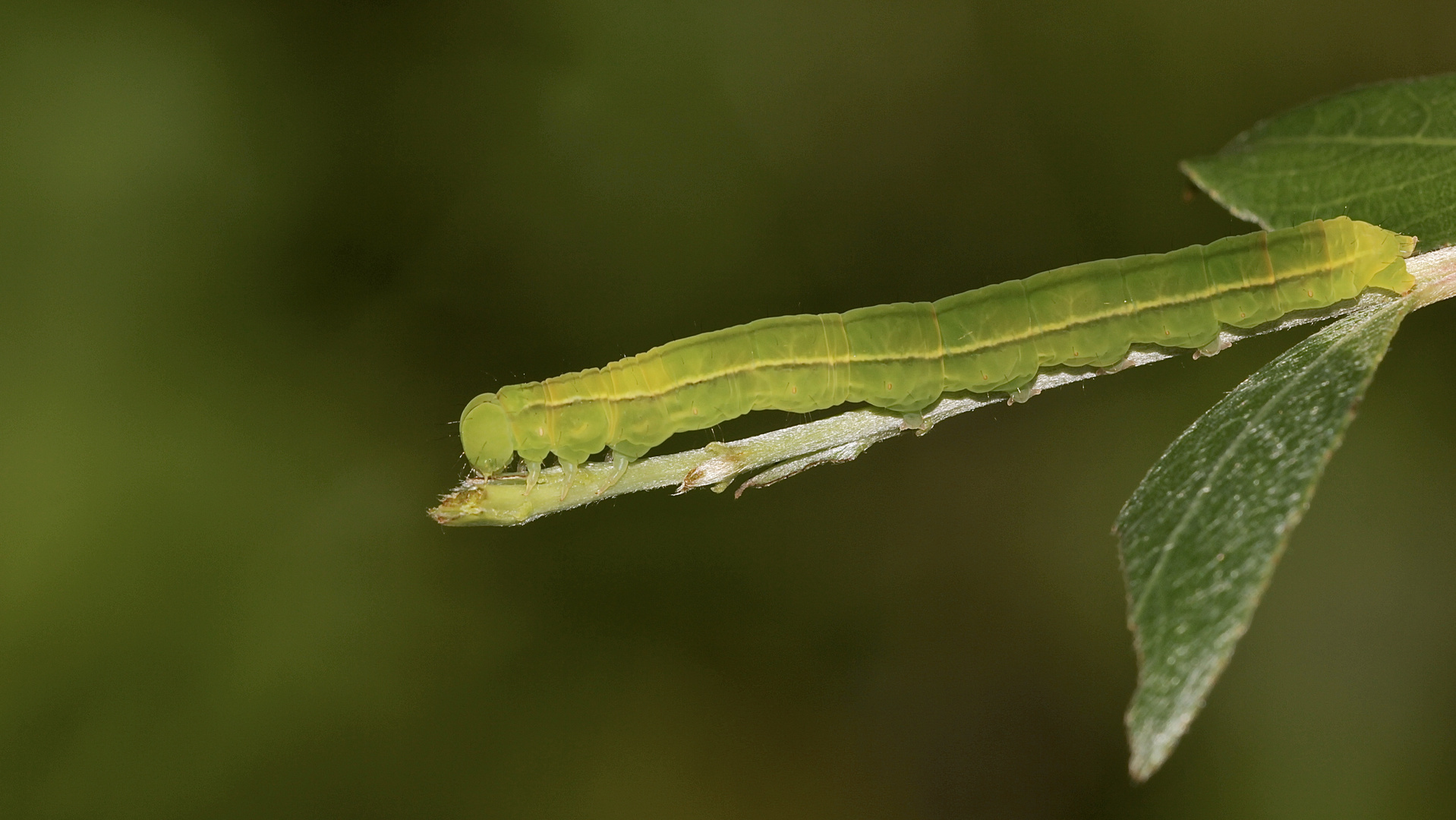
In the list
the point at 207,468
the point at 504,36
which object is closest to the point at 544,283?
the point at 504,36

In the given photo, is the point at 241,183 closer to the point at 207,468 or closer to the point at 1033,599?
the point at 207,468

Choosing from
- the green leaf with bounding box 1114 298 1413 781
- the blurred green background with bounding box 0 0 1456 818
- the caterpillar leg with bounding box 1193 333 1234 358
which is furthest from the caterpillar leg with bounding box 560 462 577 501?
the blurred green background with bounding box 0 0 1456 818

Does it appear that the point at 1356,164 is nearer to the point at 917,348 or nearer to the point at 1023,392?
the point at 1023,392

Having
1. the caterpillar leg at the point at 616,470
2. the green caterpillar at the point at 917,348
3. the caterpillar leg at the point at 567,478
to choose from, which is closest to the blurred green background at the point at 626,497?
the green caterpillar at the point at 917,348

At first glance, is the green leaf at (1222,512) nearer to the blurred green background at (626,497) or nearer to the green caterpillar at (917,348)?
the green caterpillar at (917,348)

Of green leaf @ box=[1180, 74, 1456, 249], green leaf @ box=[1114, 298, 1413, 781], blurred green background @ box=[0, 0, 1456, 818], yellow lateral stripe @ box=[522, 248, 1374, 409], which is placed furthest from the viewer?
blurred green background @ box=[0, 0, 1456, 818]

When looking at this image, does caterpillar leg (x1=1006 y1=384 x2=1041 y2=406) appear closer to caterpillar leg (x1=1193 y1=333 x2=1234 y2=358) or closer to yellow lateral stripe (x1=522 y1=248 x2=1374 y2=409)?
yellow lateral stripe (x1=522 y1=248 x2=1374 y2=409)

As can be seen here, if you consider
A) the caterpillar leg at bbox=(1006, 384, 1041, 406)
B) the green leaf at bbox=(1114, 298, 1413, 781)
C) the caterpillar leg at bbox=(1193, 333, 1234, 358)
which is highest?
the caterpillar leg at bbox=(1006, 384, 1041, 406)
